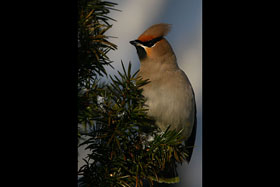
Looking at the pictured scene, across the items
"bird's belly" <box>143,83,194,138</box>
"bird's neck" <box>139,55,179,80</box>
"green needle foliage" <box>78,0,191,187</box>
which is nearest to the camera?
"green needle foliage" <box>78,0,191,187</box>

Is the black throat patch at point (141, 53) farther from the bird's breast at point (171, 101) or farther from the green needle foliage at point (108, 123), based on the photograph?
the green needle foliage at point (108, 123)

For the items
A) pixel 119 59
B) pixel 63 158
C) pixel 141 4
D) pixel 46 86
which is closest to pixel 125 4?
pixel 141 4

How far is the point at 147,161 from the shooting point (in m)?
1.01

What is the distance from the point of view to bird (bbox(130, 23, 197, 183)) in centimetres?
119

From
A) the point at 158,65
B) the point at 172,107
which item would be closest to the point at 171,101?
the point at 172,107

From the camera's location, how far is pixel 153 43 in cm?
132

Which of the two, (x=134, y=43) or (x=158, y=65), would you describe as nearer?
(x=134, y=43)

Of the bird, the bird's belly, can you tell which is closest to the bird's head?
the bird

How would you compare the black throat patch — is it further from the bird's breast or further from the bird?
the bird's breast

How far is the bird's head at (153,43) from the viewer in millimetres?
1248

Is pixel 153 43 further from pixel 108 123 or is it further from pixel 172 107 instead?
pixel 108 123

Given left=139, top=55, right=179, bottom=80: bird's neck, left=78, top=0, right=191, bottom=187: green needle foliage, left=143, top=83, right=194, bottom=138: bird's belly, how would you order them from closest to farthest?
left=78, top=0, right=191, bottom=187: green needle foliage → left=143, top=83, right=194, bottom=138: bird's belly → left=139, top=55, right=179, bottom=80: bird's neck

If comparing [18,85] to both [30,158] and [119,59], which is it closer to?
[30,158]

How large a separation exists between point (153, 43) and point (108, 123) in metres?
0.47
